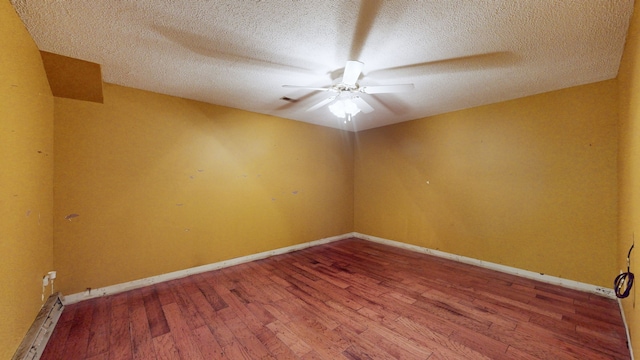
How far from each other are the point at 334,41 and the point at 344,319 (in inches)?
94.2

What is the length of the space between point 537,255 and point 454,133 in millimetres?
1935

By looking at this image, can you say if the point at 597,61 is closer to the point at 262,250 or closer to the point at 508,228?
the point at 508,228

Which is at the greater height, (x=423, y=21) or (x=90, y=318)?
(x=423, y=21)

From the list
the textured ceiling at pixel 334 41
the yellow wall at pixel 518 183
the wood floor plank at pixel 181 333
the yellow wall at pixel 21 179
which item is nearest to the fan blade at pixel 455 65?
the textured ceiling at pixel 334 41

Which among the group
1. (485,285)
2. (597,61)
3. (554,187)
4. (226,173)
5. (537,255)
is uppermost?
(597,61)

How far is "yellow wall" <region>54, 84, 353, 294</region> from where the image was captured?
2.41 meters

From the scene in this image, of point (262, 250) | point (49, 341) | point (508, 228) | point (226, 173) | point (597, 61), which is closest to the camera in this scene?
point (49, 341)

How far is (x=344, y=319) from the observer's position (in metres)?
2.11

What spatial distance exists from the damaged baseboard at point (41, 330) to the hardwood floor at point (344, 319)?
6 cm

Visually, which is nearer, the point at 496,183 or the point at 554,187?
the point at 554,187

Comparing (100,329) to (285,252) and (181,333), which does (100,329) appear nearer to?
(181,333)

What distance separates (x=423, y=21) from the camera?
5.26 ft

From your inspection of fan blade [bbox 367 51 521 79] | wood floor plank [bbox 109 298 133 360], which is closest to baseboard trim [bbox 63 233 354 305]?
wood floor plank [bbox 109 298 133 360]

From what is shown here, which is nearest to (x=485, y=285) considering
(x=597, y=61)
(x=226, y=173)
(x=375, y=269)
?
(x=375, y=269)
